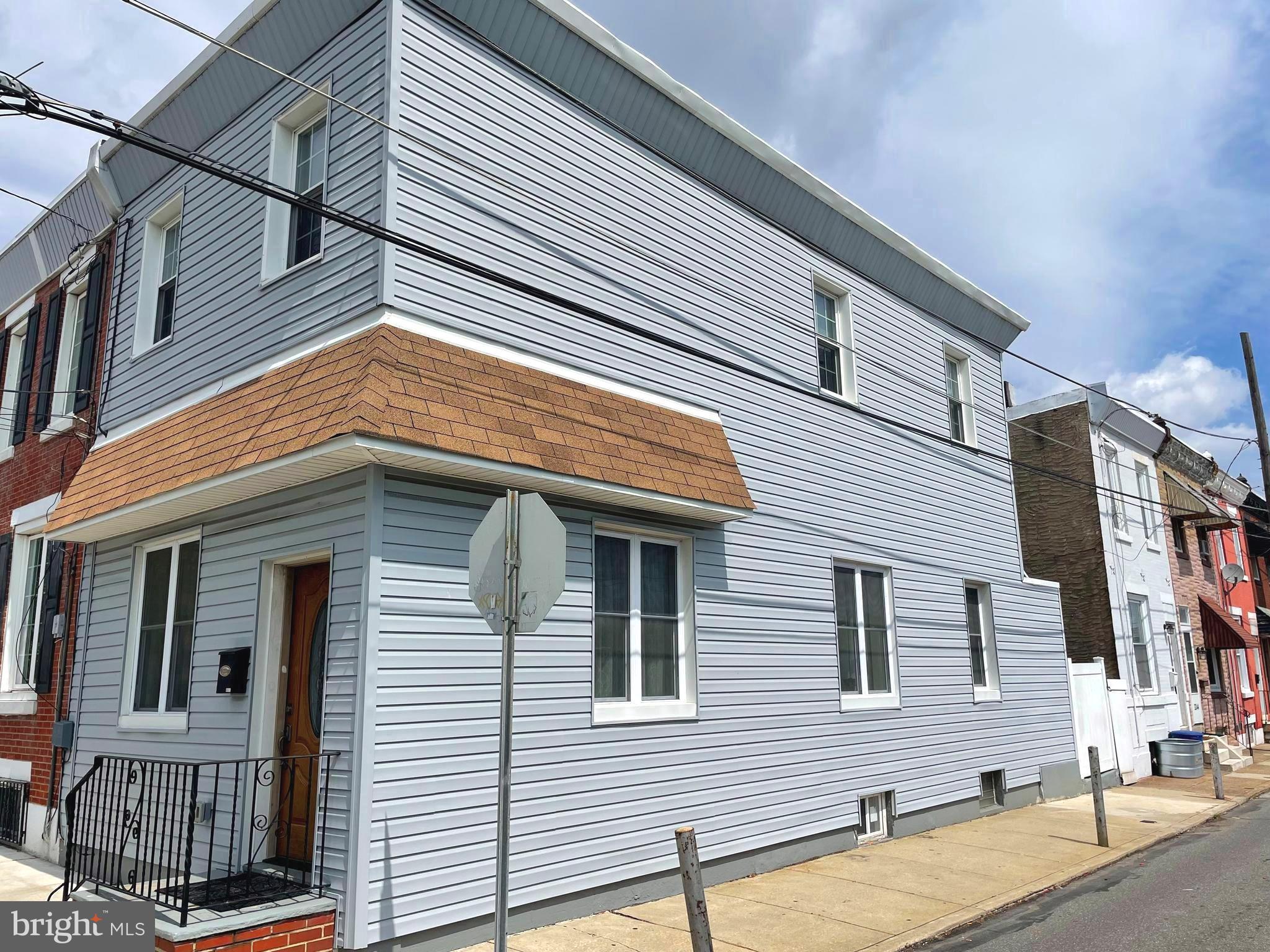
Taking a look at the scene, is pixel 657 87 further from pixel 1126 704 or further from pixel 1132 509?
pixel 1132 509

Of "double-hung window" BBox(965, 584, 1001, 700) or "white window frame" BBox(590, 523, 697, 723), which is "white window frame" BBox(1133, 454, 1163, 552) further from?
"white window frame" BBox(590, 523, 697, 723)

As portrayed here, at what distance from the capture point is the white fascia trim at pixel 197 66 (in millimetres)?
8789

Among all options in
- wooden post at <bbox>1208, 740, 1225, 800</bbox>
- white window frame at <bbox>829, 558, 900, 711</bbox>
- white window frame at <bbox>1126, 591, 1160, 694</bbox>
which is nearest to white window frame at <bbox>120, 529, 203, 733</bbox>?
white window frame at <bbox>829, 558, 900, 711</bbox>

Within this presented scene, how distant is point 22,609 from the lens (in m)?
11.8

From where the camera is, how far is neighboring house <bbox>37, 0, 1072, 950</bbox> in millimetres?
6828

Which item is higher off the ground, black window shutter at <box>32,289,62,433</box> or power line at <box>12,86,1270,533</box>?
black window shutter at <box>32,289,62,433</box>

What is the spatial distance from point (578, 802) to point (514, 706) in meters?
1.03

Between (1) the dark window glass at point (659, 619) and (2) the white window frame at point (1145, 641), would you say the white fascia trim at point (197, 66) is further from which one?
(2) the white window frame at point (1145, 641)

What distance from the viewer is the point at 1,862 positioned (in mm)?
10039

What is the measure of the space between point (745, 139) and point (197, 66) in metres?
5.91

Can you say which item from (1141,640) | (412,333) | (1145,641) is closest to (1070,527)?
(1141,640)

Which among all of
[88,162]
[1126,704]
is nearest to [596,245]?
[88,162]

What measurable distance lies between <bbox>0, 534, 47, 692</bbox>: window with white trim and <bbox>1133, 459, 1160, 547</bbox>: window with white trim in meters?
20.6

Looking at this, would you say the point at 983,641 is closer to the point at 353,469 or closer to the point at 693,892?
the point at 693,892
